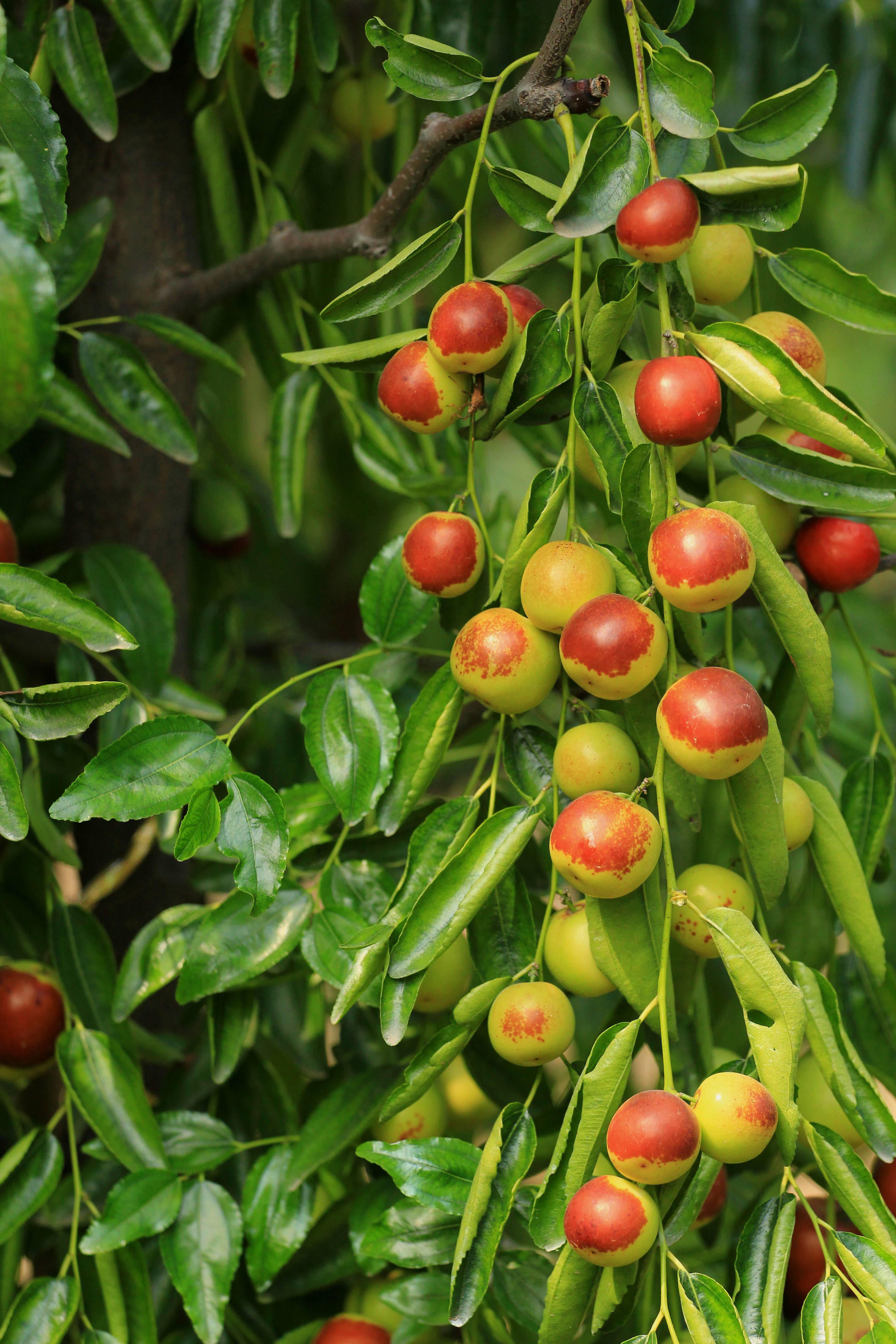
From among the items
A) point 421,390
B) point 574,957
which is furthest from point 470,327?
point 574,957

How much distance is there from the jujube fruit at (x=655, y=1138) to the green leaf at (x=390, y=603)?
0.90 feet

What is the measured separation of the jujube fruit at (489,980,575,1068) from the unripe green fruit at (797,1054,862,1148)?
0.57 ft

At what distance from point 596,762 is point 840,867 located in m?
0.14

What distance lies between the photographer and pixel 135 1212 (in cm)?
55

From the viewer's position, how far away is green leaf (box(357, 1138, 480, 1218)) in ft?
1.53

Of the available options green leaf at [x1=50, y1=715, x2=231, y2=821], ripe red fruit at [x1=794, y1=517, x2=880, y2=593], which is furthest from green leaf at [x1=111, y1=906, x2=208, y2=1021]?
ripe red fruit at [x1=794, y1=517, x2=880, y2=593]

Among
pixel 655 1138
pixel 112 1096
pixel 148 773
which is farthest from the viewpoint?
pixel 112 1096

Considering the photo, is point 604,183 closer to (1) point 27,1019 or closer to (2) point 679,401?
(2) point 679,401

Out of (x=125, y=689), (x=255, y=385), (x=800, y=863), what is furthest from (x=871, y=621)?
(x=125, y=689)

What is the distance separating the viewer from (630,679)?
0.39 metres

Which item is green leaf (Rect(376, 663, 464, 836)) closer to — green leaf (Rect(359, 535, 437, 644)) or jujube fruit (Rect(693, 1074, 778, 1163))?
green leaf (Rect(359, 535, 437, 644))

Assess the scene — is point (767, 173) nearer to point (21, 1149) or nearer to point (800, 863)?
point (800, 863)

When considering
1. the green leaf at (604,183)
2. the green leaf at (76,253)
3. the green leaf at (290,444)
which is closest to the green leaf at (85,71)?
the green leaf at (76,253)

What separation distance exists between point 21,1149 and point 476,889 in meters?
0.29
